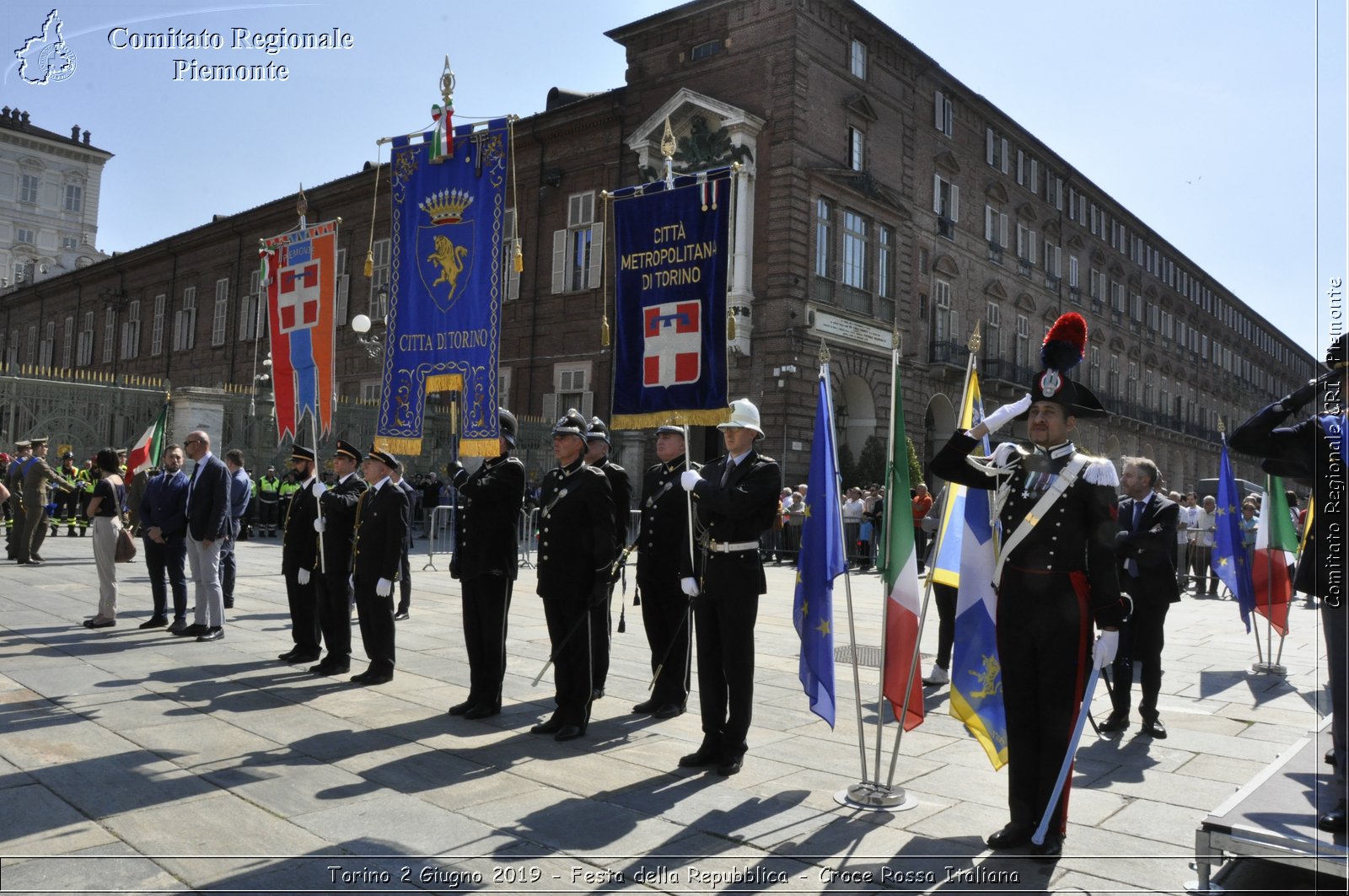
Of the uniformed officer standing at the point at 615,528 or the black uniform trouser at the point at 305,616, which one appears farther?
the black uniform trouser at the point at 305,616

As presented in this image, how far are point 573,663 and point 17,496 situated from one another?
13167mm

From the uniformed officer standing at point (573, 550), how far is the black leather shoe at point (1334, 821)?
155 inches

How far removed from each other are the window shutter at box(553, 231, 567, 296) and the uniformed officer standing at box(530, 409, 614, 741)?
22104 millimetres

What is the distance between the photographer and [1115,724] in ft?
22.3

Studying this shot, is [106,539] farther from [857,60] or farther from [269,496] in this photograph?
[857,60]

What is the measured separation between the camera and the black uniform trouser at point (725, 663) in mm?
5543

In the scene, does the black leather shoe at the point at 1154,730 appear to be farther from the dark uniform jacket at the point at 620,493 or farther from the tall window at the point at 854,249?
the tall window at the point at 854,249

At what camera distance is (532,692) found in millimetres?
7414

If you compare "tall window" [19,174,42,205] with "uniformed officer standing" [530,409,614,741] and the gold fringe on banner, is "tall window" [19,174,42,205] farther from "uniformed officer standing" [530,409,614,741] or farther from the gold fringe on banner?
"uniformed officer standing" [530,409,614,741]

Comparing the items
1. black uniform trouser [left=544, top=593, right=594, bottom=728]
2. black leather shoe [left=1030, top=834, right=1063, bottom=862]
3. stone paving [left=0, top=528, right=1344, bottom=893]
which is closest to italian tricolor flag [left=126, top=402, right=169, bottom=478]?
stone paving [left=0, top=528, right=1344, bottom=893]

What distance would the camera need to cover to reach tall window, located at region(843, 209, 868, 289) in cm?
2560

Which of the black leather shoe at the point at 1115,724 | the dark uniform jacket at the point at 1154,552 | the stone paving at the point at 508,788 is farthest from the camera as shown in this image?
the dark uniform jacket at the point at 1154,552

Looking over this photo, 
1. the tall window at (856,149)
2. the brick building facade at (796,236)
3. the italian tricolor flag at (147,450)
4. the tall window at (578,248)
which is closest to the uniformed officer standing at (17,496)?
the italian tricolor flag at (147,450)

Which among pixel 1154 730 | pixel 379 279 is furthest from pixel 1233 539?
pixel 379 279
